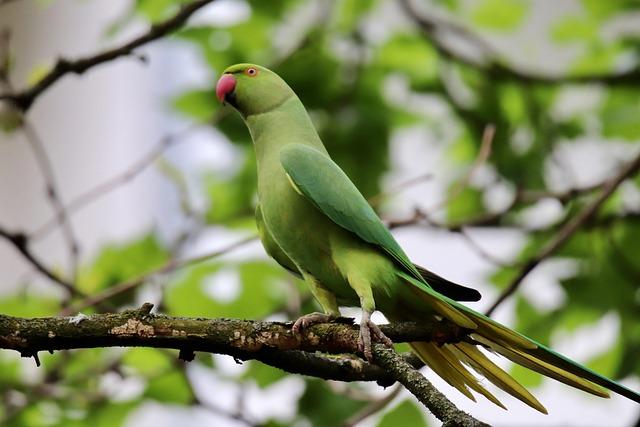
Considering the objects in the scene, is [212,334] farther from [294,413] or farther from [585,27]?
[585,27]

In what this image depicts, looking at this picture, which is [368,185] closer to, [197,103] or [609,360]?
[197,103]

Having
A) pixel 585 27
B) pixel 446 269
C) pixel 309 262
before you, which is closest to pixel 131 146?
pixel 446 269

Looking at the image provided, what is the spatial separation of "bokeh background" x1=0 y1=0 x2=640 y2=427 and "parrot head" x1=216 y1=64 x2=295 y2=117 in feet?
2.23

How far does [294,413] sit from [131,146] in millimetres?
2053

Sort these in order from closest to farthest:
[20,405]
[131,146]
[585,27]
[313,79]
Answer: [313,79]
[20,405]
[585,27]
[131,146]

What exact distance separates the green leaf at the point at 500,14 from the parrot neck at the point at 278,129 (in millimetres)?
1772

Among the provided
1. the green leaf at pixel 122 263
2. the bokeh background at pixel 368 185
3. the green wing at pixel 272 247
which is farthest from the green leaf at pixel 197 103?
the green wing at pixel 272 247

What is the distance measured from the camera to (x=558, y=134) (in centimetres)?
225

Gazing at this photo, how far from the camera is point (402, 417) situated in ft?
4.60

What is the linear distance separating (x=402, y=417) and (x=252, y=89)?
776 mm

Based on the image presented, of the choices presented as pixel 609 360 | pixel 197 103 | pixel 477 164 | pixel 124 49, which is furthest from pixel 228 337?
pixel 609 360

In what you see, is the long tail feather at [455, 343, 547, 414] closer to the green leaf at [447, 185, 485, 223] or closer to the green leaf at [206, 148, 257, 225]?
the green leaf at [206, 148, 257, 225]

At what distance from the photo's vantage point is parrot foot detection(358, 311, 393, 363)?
30.0 inches

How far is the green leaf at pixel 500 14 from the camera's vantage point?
8.04 feet
